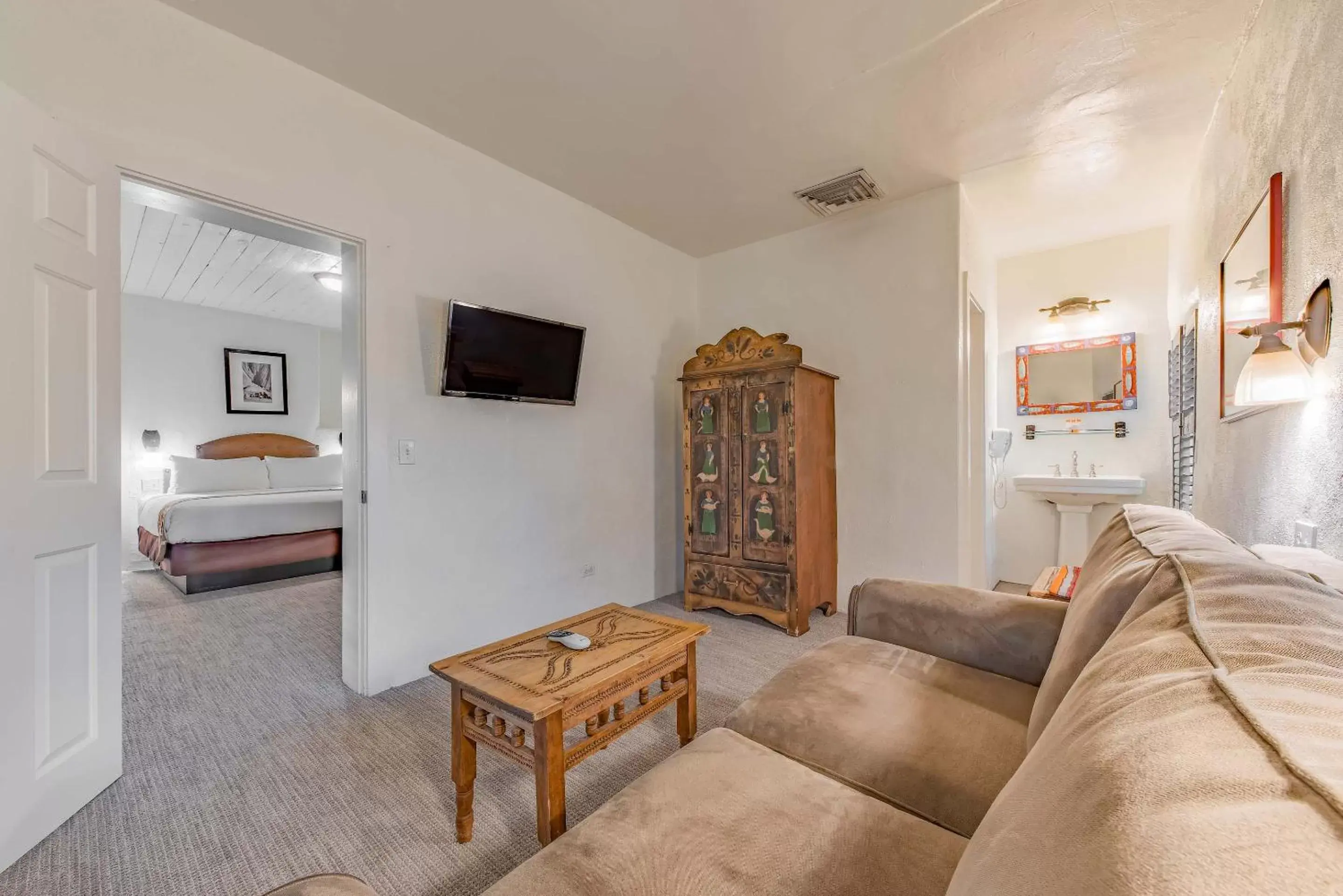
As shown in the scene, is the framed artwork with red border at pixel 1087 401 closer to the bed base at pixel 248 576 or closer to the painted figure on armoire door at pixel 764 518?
the painted figure on armoire door at pixel 764 518

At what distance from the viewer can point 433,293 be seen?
266 centimetres

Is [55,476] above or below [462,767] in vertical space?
above

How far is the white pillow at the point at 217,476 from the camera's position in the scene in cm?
510

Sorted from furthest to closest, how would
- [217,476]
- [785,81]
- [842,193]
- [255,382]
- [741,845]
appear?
[255,382]
[217,476]
[842,193]
[785,81]
[741,845]

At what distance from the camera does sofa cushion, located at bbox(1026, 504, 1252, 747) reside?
3.13 feet

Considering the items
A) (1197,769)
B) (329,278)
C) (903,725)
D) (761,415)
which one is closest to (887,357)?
(761,415)

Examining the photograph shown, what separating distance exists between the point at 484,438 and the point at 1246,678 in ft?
9.36

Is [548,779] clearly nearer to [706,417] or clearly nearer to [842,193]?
[706,417]

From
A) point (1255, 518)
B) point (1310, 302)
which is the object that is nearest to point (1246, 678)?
point (1310, 302)

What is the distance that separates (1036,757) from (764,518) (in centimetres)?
272

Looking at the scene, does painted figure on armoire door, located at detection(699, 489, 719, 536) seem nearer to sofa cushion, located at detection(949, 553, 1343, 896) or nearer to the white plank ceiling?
sofa cushion, located at detection(949, 553, 1343, 896)

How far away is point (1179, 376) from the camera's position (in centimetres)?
306

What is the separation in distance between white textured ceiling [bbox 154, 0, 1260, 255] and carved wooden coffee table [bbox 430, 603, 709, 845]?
2239mm

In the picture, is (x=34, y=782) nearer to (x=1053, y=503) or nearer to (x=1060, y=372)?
(x=1053, y=503)
